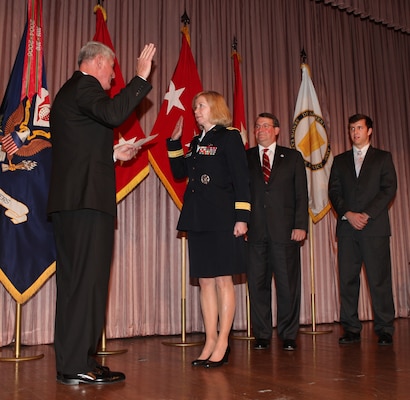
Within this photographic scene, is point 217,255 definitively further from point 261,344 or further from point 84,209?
point 261,344

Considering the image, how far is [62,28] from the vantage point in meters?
4.52

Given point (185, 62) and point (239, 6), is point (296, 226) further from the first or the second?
point (239, 6)

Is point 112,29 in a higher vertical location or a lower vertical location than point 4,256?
higher

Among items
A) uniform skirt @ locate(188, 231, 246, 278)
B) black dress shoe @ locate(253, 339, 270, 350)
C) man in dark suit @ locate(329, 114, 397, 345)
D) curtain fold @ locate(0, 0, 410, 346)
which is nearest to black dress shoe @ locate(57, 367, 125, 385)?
uniform skirt @ locate(188, 231, 246, 278)

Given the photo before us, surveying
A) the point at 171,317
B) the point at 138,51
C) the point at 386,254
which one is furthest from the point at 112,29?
the point at 386,254

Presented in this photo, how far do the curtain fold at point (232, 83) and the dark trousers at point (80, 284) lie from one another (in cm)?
135

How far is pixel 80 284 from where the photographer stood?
2.55m

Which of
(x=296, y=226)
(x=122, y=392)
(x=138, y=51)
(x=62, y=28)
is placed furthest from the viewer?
(x=138, y=51)

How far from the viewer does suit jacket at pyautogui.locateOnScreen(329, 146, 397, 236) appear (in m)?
4.13

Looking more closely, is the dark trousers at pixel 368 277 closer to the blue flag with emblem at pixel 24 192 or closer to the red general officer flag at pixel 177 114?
the red general officer flag at pixel 177 114

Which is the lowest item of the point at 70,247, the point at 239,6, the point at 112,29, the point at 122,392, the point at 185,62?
the point at 122,392

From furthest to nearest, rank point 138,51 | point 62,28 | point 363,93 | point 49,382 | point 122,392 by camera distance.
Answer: point 363,93, point 138,51, point 62,28, point 49,382, point 122,392

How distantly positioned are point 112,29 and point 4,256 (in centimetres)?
227

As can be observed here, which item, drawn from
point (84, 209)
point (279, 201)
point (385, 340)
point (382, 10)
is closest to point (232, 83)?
point (279, 201)
